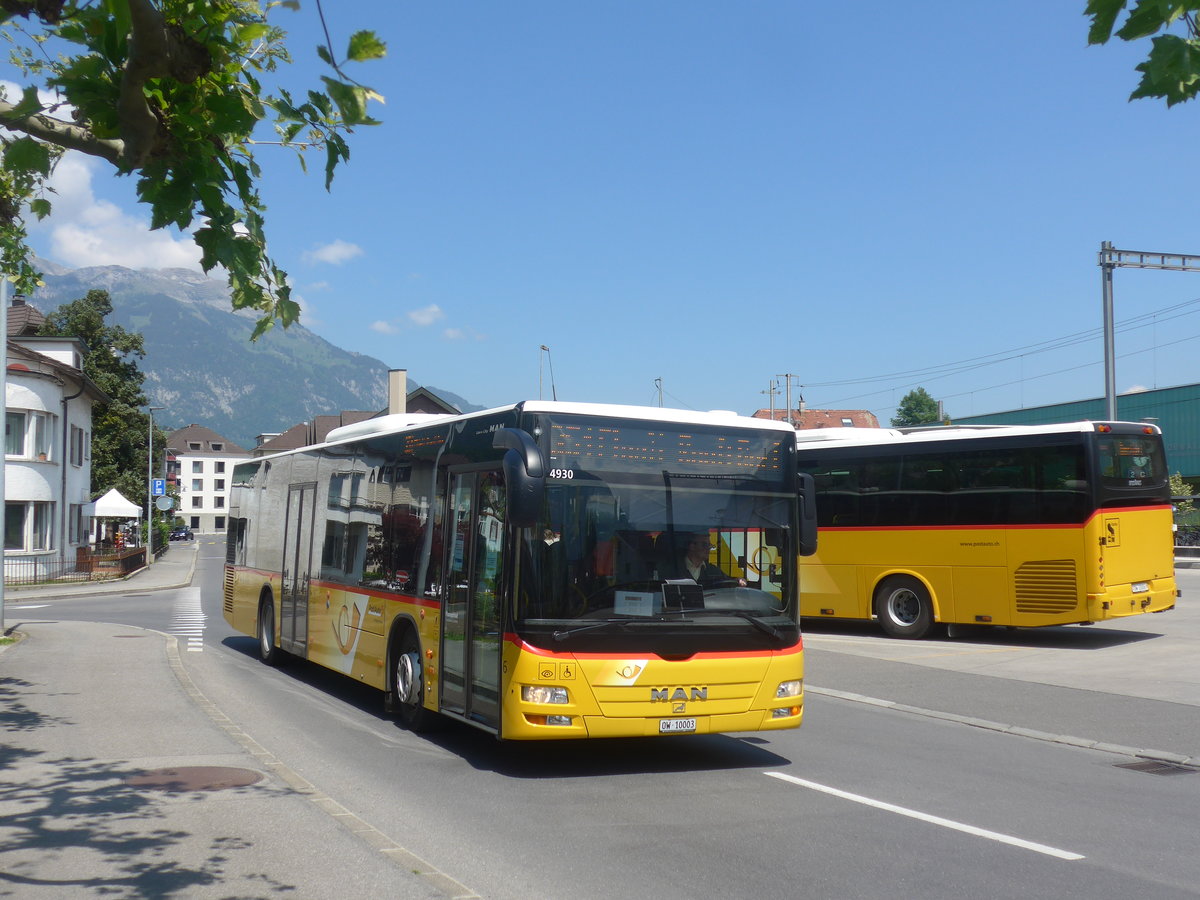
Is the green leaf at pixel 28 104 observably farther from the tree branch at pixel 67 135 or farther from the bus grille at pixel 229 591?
the bus grille at pixel 229 591

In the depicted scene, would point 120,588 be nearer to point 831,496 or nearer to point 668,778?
point 831,496

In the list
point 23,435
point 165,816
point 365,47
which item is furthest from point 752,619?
point 23,435

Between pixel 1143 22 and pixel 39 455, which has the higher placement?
pixel 39 455

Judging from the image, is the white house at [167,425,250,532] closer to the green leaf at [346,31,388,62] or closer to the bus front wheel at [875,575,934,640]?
the bus front wheel at [875,575,934,640]

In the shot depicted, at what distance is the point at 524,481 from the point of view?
Answer: 27.2 feet

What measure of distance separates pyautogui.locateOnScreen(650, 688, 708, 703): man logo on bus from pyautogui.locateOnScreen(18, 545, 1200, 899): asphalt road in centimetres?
63

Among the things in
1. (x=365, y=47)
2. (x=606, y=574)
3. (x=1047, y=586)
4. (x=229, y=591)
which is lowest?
(x=229, y=591)

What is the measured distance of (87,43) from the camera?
16.9 feet

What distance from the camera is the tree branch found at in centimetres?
595

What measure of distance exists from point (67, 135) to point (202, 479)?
189 m

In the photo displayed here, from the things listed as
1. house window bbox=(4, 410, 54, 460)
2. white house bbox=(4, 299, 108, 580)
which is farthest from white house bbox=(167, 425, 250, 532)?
house window bbox=(4, 410, 54, 460)

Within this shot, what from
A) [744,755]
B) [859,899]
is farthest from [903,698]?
[859,899]

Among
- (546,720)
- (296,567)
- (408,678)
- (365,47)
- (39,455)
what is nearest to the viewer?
(365,47)

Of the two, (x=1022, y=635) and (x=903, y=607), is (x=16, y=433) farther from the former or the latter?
(x=1022, y=635)
